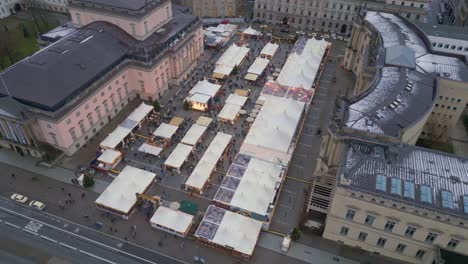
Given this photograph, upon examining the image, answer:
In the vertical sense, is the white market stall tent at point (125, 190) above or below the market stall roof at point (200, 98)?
below

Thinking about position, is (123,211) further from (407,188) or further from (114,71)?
(407,188)

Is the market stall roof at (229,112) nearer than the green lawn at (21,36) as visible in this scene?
Yes

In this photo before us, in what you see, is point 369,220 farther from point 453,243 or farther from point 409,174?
point 453,243

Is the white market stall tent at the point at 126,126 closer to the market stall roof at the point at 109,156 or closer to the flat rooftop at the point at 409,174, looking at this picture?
the market stall roof at the point at 109,156

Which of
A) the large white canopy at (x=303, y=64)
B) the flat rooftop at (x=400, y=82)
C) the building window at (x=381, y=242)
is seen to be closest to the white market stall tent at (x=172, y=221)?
the building window at (x=381, y=242)

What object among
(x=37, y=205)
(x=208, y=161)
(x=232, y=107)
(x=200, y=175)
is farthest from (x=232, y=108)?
(x=37, y=205)

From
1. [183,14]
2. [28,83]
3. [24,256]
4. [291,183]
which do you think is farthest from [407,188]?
[183,14]
